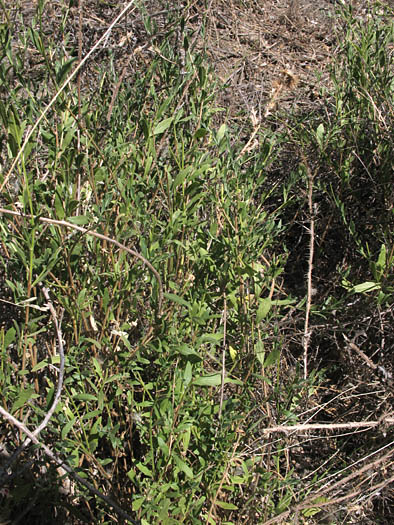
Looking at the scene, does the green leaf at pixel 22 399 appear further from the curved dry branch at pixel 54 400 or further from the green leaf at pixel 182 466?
the green leaf at pixel 182 466

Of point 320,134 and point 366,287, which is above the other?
point 320,134

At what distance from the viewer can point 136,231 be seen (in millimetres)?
1646

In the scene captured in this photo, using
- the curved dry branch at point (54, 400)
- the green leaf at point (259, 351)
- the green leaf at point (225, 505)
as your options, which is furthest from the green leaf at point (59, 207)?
the green leaf at point (225, 505)

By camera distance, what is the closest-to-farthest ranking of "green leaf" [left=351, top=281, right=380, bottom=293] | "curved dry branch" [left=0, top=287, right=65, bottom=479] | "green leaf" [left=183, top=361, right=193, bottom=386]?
"curved dry branch" [left=0, top=287, right=65, bottom=479], "green leaf" [left=183, top=361, right=193, bottom=386], "green leaf" [left=351, top=281, right=380, bottom=293]

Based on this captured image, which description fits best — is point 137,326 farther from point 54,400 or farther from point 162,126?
point 162,126

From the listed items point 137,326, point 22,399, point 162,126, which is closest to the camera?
point 22,399

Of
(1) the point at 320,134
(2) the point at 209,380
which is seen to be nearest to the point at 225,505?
(2) the point at 209,380

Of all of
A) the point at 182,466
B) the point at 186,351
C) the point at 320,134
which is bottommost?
the point at 182,466

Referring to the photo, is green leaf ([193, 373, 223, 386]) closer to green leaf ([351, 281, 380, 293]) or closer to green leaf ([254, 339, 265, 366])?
green leaf ([254, 339, 265, 366])

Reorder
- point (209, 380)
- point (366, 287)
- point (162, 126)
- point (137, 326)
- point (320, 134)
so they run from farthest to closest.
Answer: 1. point (320, 134)
2. point (366, 287)
3. point (137, 326)
4. point (162, 126)
5. point (209, 380)

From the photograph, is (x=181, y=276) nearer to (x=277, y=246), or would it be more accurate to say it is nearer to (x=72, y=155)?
(x=72, y=155)

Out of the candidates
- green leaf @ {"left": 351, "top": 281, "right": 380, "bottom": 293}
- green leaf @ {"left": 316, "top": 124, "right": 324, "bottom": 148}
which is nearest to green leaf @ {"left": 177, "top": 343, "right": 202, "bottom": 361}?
green leaf @ {"left": 351, "top": 281, "right": 380, "bottom": 293}

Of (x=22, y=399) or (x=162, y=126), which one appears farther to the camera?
(x=162, y=126)

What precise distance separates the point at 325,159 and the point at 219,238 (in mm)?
918
